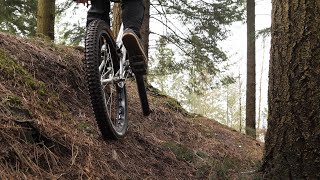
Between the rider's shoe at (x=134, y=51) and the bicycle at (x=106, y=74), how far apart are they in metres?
0.09

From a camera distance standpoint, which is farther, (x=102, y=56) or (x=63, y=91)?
(x=63, y=91)

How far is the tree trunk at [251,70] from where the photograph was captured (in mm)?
10898

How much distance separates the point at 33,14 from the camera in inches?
460

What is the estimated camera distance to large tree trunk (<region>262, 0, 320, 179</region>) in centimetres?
273

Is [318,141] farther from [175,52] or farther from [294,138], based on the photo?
[175,52]

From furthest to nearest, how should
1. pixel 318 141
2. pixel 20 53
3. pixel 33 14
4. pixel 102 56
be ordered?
pixel 33 14, pixel 20 53, pixel 102 56, pixel 318 141

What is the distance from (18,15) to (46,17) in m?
6.19

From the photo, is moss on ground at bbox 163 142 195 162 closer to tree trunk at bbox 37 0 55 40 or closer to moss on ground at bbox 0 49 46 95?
moss on ground at bbox 0 49 46 95

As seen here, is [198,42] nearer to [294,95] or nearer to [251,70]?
[251,70]

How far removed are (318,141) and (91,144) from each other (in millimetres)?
1589

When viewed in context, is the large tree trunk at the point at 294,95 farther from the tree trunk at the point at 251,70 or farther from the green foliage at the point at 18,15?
the green foliage at the point at 18,15

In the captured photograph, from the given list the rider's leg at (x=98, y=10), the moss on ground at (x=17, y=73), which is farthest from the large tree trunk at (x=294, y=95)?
the moss on ground at (x=17, y=73)

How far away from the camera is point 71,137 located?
275 centimetres

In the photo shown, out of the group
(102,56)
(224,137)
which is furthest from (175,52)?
(102,56)
